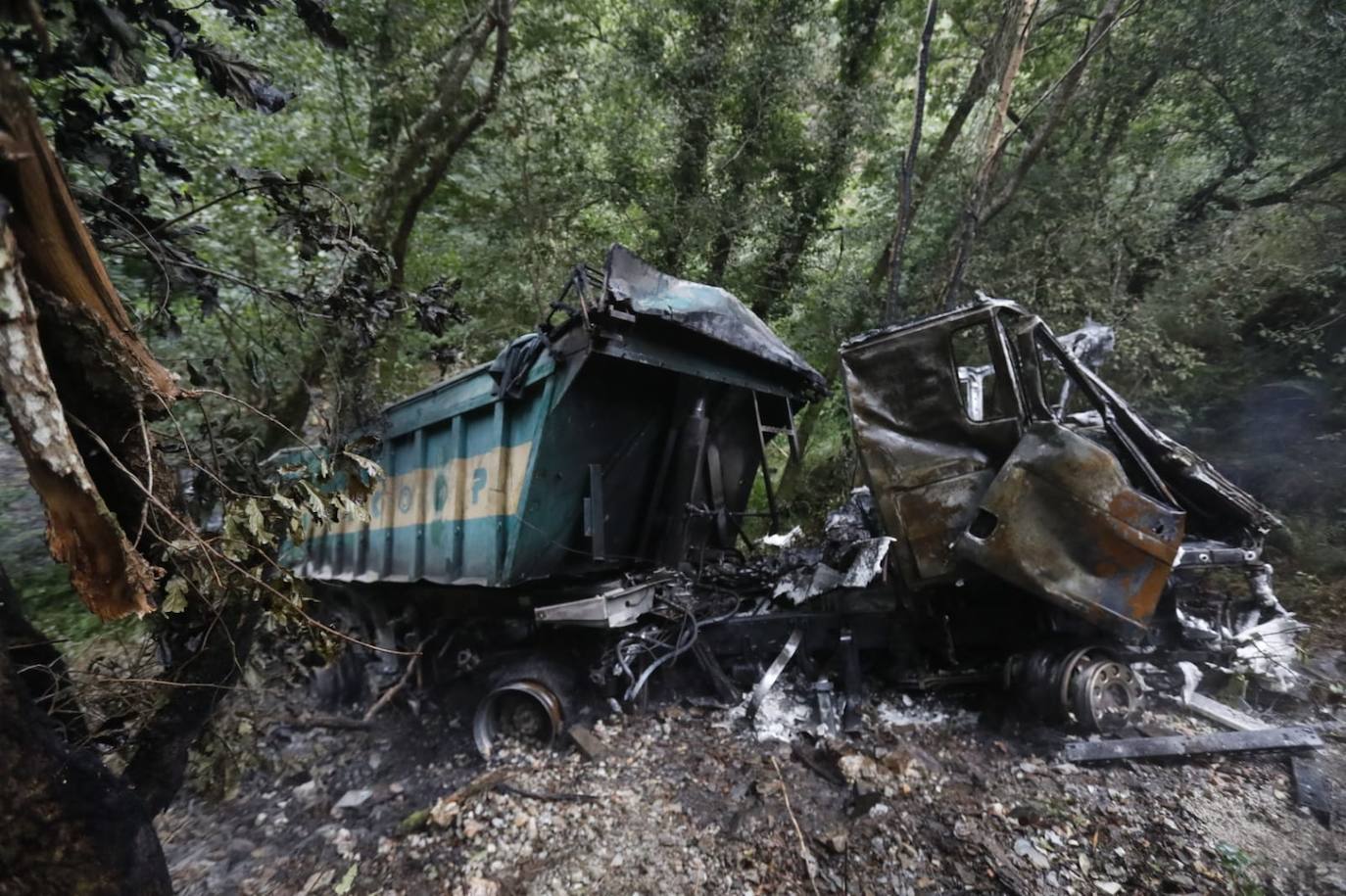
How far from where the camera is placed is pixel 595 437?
3.47 meters

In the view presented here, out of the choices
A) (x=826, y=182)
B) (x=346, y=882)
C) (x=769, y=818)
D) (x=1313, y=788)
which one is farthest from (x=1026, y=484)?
(x=826, y=182)

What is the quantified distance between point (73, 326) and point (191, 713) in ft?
5.00

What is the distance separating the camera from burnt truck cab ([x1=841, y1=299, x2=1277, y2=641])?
2666 millimetres

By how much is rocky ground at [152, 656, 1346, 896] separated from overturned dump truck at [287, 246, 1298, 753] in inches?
10.9

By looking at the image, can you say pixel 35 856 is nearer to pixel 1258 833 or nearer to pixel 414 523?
pixel 414 523

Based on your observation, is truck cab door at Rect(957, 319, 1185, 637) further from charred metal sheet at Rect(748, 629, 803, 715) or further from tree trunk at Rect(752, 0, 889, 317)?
tree trunk at Rect(752, 0, 889, 317)

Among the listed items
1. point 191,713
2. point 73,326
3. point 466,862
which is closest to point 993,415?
point 466,862

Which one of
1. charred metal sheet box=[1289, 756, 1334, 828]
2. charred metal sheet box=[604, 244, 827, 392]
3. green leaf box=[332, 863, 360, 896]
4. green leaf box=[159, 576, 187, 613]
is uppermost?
charred metal sheet box=[604, 244, 827, 392]

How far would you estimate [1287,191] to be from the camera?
6.05 metres

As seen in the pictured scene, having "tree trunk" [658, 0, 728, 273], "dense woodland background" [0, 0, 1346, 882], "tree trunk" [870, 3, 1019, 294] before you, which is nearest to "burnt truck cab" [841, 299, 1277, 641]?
"dense woodland background" [0, 0, 1346, 882]

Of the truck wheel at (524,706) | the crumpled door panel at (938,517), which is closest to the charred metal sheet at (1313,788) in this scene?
the crumpled door panel at (938,517)

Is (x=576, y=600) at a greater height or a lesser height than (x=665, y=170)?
lesser

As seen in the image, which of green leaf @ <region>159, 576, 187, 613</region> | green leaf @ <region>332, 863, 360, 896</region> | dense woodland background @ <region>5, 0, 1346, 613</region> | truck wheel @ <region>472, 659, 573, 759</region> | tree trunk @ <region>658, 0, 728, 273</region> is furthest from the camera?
tree trunk @ <region>658, 0, 728, 273</region>

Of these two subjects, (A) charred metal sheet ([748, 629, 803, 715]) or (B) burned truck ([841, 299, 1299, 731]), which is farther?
(A) charred metal sheet ([748, 629, 803, 715])
